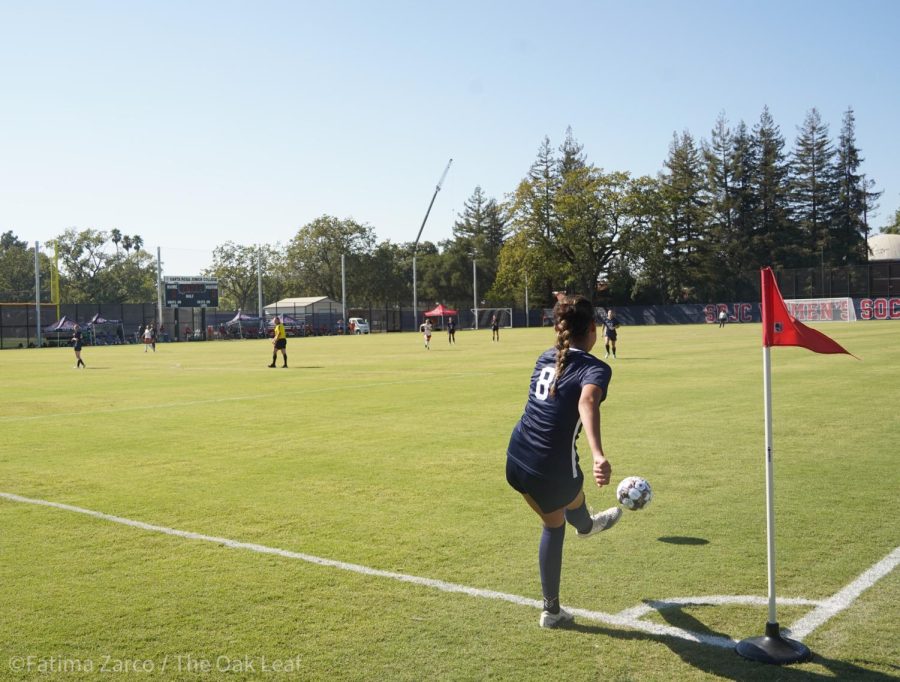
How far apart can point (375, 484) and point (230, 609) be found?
12.6 feet

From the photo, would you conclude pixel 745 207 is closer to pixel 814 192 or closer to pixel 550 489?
pixel 814 192

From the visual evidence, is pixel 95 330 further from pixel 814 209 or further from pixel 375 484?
pixel 814 209

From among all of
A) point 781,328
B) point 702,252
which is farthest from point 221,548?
point 702,252

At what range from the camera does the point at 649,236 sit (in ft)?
324

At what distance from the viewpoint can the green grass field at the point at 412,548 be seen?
455cm

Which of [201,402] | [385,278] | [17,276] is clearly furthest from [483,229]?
[201,402]

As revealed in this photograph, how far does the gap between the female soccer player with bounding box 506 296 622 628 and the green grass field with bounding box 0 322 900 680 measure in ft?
1.42

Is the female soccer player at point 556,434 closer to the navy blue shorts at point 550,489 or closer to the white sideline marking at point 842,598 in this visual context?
the navy blue shorts at point 550,489

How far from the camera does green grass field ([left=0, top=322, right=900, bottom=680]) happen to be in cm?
455

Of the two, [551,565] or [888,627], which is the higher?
[551,565]

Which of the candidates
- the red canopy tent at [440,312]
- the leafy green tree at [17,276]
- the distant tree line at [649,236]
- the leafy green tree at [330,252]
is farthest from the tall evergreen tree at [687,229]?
the leafy green tree at [17,276]

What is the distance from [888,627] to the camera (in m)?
4.79

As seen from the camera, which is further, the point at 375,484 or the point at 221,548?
the point at 375,484

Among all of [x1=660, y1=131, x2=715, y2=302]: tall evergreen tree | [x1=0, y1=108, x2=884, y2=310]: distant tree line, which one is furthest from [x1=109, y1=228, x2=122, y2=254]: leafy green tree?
[x1=660, y1=131, x2=715, y2=302]: tall evergreen tree
